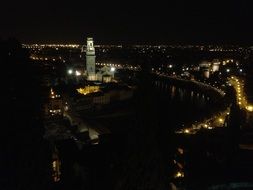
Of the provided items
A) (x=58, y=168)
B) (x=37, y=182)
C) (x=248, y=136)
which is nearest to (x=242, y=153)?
(x=248, y=136)

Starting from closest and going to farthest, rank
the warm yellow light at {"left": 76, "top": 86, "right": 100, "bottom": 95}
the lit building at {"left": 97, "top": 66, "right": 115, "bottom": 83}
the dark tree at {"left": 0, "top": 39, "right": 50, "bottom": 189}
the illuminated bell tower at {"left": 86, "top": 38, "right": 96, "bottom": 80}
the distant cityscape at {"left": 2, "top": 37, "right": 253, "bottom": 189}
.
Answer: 1. the dark tree at {"left": 0, "top": 39, "right": 50, "bottom": 189}
2. the distant cityscape at {"left": 2, "top": 37, "right": 253, "bottom": 189}
3. the warm yellow light at {"left": 76, "top": 86, "right": 100, "bottom": 95}
4. the lit building at {"left": 97, "top": 66, "right": 115, "bottom": 83}
5. the illuminated bell tower at {"left": 86, "top": 38, "right": 96, "bottom": 80}

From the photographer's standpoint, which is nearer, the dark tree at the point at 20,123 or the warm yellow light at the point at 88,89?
the dark tree at the point at 20,123

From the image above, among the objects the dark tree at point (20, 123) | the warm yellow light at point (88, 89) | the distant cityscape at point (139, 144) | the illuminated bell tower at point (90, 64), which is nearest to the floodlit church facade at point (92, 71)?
the illuminated bell tower at point (90, 64)

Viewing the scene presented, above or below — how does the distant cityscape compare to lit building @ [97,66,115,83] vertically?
above

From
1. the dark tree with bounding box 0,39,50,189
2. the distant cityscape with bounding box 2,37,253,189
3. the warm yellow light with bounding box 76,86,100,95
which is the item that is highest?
the dark tree with bounding box 0,39,50,189

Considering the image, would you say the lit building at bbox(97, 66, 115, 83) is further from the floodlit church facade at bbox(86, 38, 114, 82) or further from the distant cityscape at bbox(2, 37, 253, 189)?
the distant cityscape at bbox(2, 37, 253, 189)

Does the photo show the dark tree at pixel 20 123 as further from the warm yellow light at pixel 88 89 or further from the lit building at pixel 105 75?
the lit building at pixel 105 75

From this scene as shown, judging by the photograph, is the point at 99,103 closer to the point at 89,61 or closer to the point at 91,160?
the point at 89,61

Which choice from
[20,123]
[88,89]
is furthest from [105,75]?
[20,123]

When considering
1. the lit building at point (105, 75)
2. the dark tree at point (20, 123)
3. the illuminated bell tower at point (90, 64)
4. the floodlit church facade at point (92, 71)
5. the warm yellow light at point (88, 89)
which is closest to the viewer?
the dark tree at point (20, 123)

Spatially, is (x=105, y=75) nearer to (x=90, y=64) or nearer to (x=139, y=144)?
(x=90, y=64)

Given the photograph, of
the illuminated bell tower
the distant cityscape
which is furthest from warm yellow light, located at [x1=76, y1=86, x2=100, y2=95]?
the illuminated bell tower
